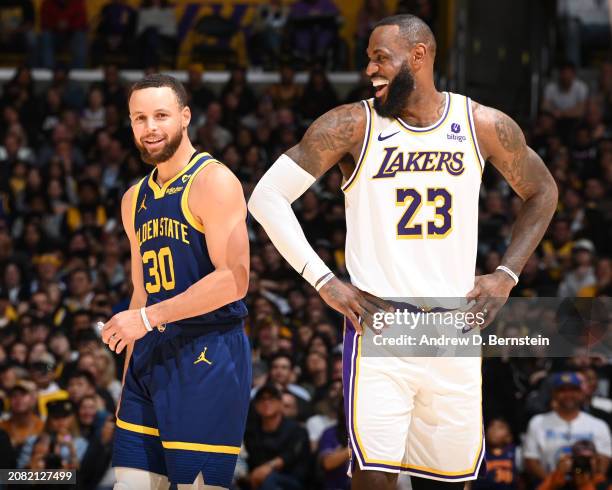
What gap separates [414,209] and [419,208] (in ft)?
0.07

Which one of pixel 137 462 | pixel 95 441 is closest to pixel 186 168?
pixel 137 462

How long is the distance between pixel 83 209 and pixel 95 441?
17.3ft

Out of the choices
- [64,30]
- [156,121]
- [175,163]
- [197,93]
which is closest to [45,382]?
[175,163]

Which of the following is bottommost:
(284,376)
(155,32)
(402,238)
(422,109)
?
(284,376)

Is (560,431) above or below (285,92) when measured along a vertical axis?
below

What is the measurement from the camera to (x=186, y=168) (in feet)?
16.5

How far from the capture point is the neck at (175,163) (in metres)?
5.04

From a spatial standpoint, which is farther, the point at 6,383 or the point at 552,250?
the point at 552,250

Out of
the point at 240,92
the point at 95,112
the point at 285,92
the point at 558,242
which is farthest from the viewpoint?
the point at 285,92

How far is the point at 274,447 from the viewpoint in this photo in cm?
906

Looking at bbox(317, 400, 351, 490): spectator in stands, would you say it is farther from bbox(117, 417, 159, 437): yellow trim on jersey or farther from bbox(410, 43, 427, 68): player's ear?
bbox(410, 43, 427, 68): player's ear

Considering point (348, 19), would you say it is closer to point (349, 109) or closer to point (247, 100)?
point (247, 100)

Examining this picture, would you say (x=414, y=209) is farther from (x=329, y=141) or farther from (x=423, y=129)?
(x=329, y=141)

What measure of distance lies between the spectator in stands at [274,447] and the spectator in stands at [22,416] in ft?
5.58
